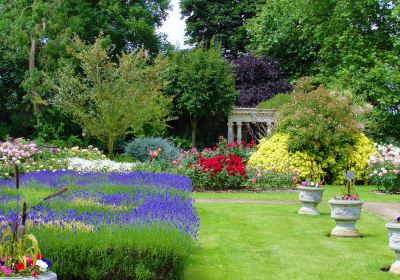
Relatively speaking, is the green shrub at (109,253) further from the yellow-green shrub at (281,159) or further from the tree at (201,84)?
the tree at (201,84)

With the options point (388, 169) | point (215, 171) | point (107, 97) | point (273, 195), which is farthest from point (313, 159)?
point (107, 97)

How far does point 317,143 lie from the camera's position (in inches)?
767

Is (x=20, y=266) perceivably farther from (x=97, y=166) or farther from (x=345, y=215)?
(x=97, y=166)

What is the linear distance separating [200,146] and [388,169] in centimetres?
1381

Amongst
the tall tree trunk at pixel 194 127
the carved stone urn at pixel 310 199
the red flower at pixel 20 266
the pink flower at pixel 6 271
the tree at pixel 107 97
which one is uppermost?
the tree at pixel 107 97

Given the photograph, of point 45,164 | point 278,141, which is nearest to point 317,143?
point 278,141

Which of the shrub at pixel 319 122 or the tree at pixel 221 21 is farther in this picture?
the tree at pixel 221 21

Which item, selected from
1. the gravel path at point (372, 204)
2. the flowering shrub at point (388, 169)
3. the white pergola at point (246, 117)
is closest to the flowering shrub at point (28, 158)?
the gravel path at point (372, 204)

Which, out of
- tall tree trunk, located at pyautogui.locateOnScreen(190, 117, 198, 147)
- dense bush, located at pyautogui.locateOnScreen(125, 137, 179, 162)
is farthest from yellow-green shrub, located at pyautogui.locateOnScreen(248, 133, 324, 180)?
tall tree trunk, located at pyautogui.locateOnScreen(190, 117, 198, 147)

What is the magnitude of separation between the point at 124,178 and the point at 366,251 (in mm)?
4740

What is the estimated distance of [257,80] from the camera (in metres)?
32.6

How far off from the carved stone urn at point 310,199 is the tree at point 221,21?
24718 millimetres

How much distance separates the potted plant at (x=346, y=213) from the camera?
30.0 feet

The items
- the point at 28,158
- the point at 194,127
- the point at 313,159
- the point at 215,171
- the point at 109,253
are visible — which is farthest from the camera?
the point at 194,127
